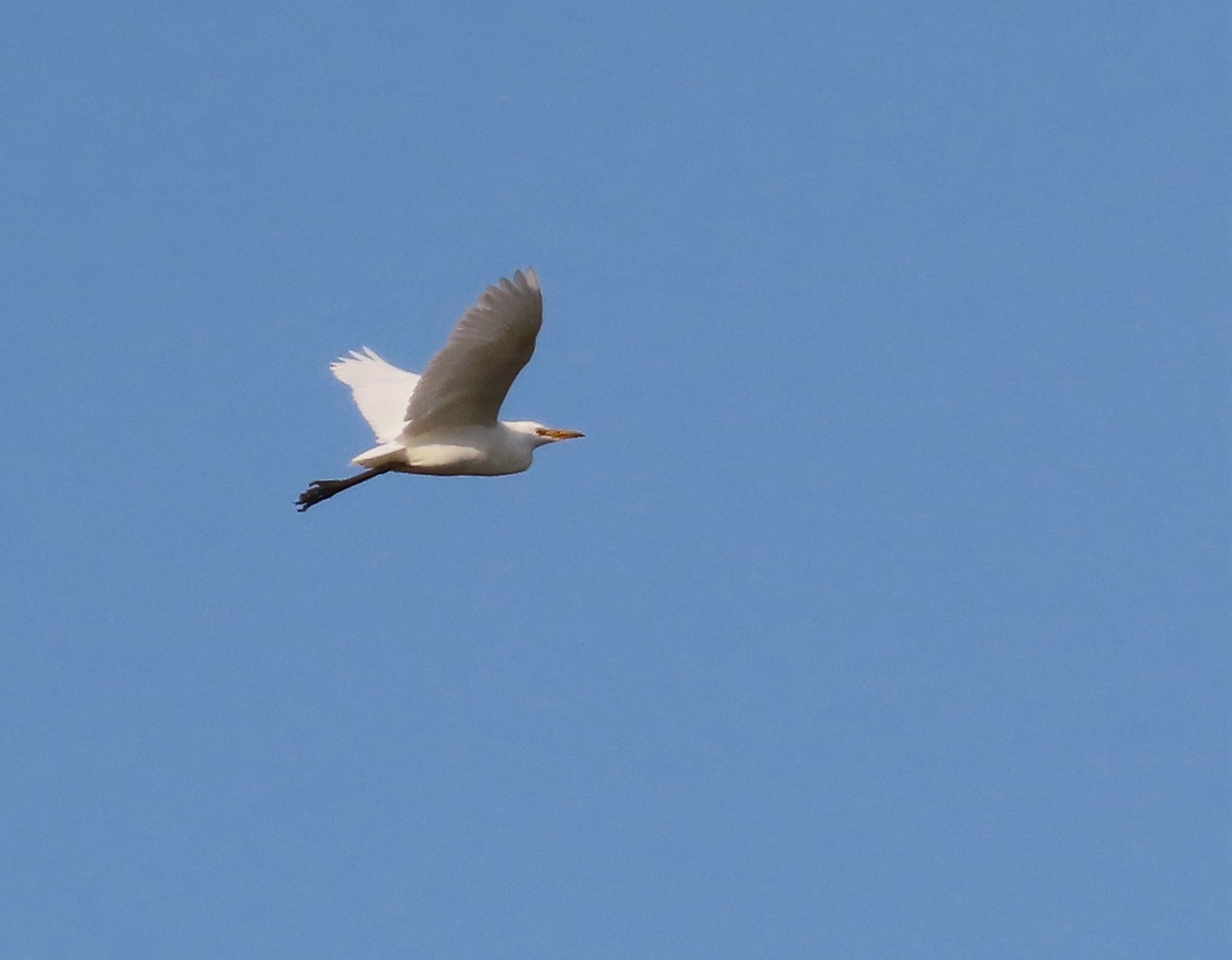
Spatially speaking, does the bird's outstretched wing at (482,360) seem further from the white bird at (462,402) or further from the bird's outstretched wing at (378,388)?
the bird's outstretched wing at (378,388)

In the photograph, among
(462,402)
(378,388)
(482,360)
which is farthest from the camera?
(378,388)

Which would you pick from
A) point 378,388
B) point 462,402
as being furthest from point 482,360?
point 378,388

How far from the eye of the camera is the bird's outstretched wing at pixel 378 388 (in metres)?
19.9

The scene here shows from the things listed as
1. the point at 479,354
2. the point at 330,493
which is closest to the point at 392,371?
the point at 330,493

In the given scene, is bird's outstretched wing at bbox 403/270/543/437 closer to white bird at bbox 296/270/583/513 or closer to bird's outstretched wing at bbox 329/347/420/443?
white bird at bbox 296/270/583/513

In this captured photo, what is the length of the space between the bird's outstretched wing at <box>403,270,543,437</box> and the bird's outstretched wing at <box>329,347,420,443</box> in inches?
35.6

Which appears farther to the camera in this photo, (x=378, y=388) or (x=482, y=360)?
(x=378, y=388)

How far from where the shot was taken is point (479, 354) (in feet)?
56.0

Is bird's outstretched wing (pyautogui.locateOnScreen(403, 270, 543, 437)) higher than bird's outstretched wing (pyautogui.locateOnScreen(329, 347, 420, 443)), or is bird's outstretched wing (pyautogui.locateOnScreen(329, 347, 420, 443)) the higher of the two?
bird's outstretched wing (pyautogui.locateOnScreen(329, 347, 420, 443))

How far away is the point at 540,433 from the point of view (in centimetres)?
1994

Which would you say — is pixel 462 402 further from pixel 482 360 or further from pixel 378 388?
pixel 378 388

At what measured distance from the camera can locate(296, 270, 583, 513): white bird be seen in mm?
16500

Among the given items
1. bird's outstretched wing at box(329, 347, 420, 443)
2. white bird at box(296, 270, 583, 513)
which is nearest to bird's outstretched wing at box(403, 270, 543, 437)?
white bird at box(296, 270, 583, 513)

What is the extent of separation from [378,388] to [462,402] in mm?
2996
